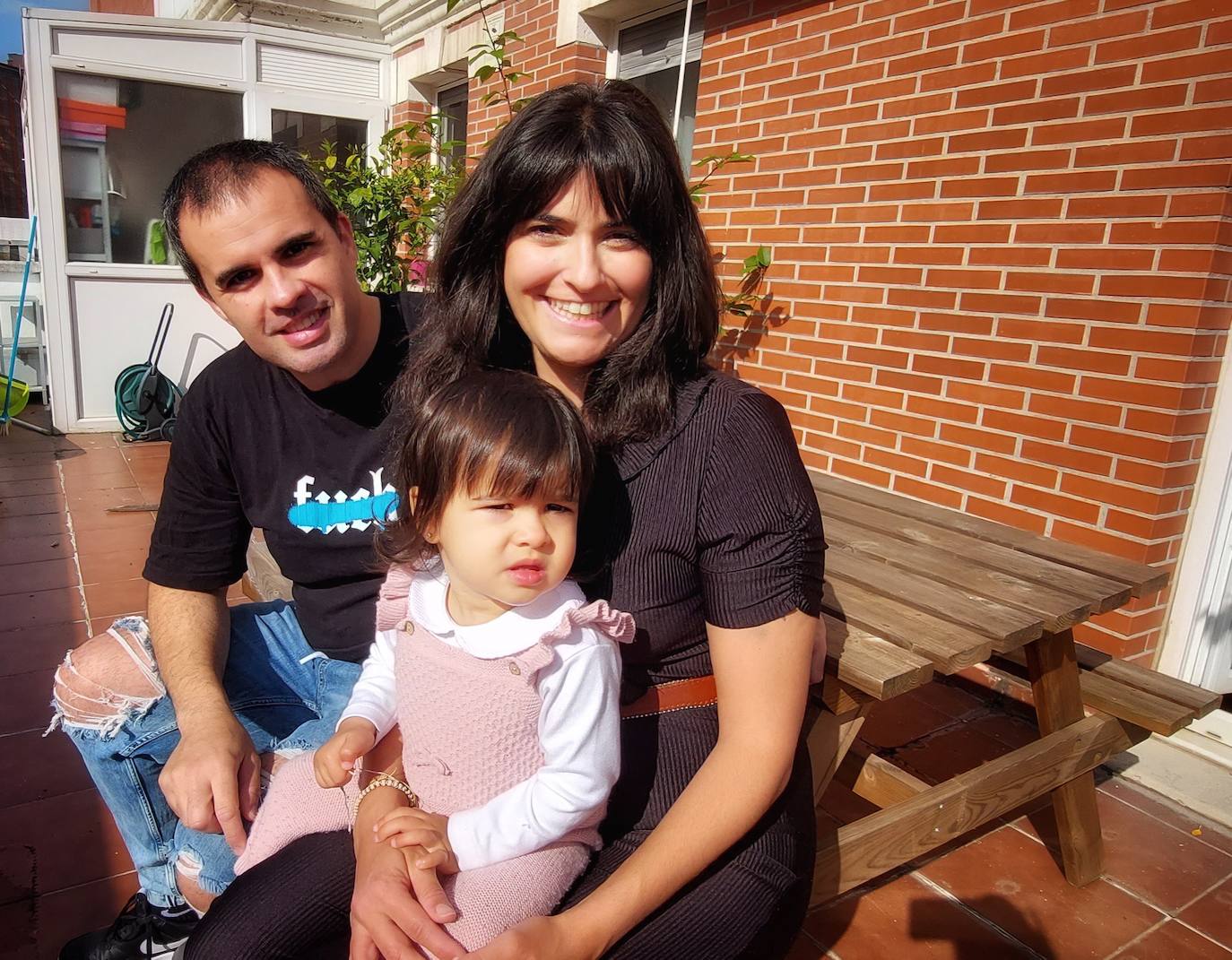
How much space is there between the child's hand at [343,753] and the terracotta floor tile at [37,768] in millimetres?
1633

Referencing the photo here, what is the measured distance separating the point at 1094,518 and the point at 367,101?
6785 millimetres

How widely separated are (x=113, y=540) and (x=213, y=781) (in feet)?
12.1

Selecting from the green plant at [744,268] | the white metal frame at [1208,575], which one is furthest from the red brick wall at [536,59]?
the white metal frame at [1208,575]

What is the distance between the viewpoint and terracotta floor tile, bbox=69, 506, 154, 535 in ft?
15.6

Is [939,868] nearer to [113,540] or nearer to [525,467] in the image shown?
[525,467]

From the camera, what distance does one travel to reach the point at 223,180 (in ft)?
5.58

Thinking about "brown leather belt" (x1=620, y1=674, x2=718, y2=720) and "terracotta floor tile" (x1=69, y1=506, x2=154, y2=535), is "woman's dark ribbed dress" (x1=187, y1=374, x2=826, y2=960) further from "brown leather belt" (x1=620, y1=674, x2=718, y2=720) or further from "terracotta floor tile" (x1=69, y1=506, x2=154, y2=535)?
"terracotta floor tile" (x1=69, y1=506, x2=154, y2=535)

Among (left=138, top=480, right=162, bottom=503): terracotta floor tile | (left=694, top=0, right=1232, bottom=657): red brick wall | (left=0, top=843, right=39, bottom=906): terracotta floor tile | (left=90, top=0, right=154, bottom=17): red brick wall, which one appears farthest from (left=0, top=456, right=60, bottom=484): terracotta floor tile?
(left=90, top=0, right=154, bottom=17): red brick wall

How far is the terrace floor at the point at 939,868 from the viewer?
204 cm

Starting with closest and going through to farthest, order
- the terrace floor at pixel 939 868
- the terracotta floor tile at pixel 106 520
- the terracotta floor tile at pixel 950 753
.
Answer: the terrace floor at pixel 939 868 < the terracotta floor tile at pixel 950 753 < the terracotta floor tile at pixel 106 520

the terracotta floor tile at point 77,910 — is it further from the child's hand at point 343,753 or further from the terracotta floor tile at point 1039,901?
the terracotta floor tile at point 1039,901

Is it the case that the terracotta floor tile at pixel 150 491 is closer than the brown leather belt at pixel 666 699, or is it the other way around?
the brown leather belt at pixel 666 699

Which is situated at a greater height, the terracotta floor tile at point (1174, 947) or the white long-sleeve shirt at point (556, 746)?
the white long-sleeve shirt at point (556, 746)

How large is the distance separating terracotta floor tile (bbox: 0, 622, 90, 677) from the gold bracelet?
247 cm
